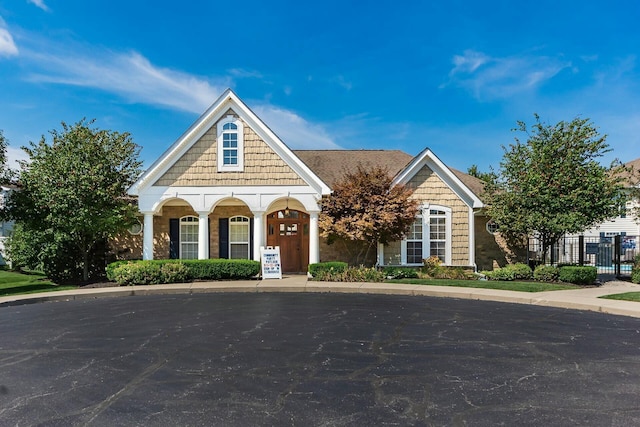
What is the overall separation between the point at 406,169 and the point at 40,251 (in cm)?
1577

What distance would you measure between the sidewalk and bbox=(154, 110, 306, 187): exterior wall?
445cm

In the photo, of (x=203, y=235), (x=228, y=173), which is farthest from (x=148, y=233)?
(x=228, y=173)

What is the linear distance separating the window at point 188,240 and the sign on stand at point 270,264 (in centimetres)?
415

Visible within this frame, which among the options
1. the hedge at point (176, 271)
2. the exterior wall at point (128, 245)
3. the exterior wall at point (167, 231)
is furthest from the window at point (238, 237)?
the exterior wall at point (128, 245)

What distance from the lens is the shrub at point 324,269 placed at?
16.5 metres

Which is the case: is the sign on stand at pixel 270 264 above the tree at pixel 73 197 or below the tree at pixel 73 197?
below

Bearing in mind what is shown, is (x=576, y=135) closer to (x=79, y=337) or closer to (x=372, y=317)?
(x=372, y=317)

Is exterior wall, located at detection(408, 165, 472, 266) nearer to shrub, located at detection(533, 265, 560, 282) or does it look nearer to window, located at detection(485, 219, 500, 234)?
window, located at detection(485, 219, 500, 234)

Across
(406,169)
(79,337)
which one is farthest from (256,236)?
(79,337)

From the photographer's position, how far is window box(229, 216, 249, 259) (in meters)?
19.4

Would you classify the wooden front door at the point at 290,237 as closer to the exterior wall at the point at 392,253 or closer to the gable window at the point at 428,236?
the exterior wall at the point at 392,253

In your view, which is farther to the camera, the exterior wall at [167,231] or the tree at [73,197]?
the exterior wall at [167,231]

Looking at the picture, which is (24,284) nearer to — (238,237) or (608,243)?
(238,237)

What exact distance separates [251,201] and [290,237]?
2904mm
